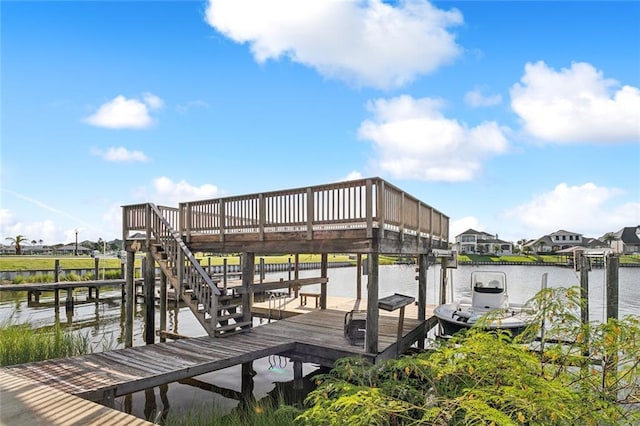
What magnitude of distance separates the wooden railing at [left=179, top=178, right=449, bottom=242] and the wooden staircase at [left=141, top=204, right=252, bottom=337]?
84cm

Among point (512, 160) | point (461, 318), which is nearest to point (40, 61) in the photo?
point (461, 318)

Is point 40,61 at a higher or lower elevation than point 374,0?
lower

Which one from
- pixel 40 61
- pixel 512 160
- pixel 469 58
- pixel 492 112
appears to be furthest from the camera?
pixel 512 160

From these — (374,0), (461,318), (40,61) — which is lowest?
(461,318)

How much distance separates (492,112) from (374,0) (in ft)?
28.8

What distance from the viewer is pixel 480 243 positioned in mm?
97312

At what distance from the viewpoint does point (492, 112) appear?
15883 mm

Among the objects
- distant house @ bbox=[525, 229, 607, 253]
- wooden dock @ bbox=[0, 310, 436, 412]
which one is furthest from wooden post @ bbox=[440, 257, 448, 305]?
distant house @ bbox=[525, 229, 607, 253]

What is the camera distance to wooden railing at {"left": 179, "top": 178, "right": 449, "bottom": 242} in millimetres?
8648

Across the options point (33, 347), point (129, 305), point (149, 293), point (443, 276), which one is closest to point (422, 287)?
point (443, 276)

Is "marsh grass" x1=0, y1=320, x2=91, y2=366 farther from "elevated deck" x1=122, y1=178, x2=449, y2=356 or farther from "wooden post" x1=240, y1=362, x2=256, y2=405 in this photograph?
"wooden post" x1=240, y1=362, x2=256, y2=405

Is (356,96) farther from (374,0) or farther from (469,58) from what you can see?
(374,0)

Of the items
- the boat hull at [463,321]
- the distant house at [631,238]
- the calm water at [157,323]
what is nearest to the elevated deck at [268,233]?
the boat hull at [463,321]

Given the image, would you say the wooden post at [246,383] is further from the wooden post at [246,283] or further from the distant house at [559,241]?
the distant house at [559,241]
